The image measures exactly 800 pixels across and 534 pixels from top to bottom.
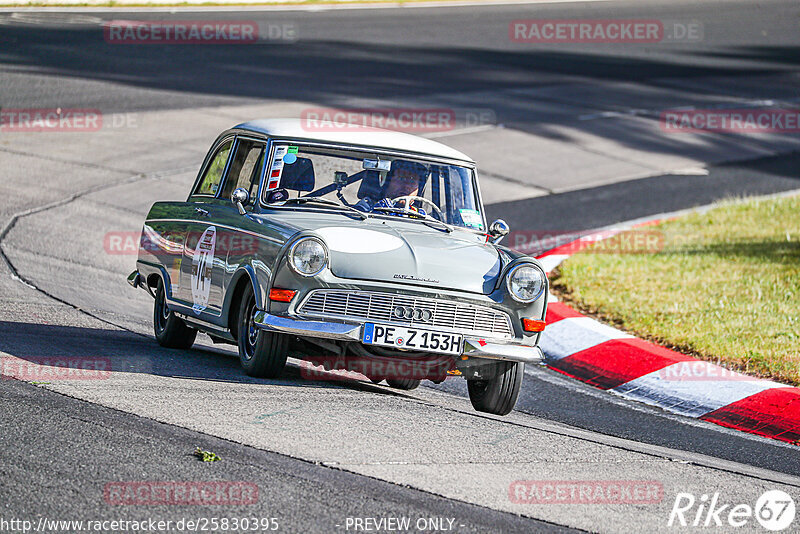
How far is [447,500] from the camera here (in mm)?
4828

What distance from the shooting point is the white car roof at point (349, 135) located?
25.5ft

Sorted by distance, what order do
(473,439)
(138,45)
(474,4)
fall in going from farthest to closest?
(474,4) < (138,45) < (473,439)

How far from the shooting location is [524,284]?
6.87m

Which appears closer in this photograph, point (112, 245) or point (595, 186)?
point (112, 245)

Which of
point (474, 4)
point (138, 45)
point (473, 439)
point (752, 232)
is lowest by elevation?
point (473, 439)

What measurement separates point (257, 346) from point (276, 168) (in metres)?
1.35

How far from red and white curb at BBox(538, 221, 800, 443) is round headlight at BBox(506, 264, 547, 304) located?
58.0 inches

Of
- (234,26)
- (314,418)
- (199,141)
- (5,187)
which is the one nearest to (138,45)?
(234,26)

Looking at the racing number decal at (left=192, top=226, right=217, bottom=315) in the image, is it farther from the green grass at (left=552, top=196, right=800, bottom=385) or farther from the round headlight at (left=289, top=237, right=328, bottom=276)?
the green grass at (left=552, top=196, right=800, bottom=385)

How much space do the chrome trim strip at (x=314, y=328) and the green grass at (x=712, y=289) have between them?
3.16m

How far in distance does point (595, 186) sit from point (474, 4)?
72.0 ft

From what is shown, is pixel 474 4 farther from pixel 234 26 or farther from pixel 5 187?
pixel 5 187

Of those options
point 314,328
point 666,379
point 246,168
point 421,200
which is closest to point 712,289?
point 666,379

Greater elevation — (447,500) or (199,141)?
(199,141)
